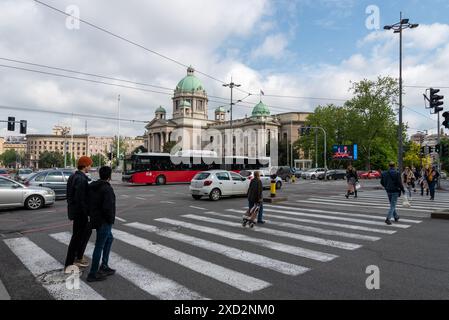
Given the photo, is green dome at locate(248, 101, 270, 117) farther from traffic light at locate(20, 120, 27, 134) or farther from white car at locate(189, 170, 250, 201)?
white car at locate(189, 170, 250, 201)

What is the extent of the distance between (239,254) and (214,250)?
0.59 meters

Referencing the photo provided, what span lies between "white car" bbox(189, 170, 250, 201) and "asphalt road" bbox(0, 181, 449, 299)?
550 cm

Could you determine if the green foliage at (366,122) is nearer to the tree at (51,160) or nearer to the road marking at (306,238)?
the road marking at (306,238)

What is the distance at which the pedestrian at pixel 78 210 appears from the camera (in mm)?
5354

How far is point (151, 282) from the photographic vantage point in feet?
16.2

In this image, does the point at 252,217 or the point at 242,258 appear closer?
the point at 242,258

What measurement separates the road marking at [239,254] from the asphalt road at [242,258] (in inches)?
0.7

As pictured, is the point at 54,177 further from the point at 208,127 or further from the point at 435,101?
the point at 208,127

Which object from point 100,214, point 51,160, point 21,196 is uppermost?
point 51,160

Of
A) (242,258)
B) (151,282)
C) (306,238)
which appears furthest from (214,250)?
(306,238)

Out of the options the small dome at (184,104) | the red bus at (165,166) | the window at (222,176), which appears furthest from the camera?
the small dome at (184,104)

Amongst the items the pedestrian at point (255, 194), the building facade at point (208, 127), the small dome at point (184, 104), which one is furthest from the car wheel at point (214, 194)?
the small dome at point (184, 104)
